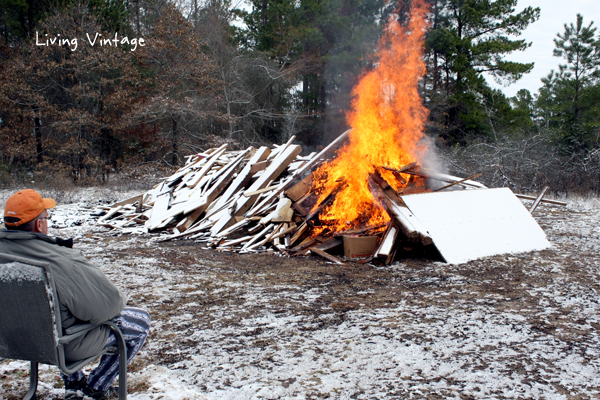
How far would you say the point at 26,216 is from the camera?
227cm

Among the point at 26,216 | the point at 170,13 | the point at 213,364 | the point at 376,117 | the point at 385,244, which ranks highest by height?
the point at 170,13

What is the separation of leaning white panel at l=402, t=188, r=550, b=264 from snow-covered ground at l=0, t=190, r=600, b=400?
0.33m

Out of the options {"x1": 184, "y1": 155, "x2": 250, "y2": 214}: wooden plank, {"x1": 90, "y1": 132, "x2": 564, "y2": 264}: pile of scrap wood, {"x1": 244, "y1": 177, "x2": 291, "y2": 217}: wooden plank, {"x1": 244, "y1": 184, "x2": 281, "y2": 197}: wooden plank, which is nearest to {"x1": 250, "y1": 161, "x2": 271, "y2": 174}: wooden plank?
{"x1": 90, "y1": 132, "x2": 564, "y2": 264}: pile of scrap wood

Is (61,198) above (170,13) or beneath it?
beneath

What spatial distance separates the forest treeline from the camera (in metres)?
19.1

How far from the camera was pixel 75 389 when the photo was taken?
2.78 meters

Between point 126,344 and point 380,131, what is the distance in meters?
6.69

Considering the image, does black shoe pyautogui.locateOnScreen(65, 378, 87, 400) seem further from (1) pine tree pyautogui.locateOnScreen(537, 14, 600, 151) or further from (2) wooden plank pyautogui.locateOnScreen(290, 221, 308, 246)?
(1) pine tree pyautogui.locateOnScreen(537, 14, 600, 151)

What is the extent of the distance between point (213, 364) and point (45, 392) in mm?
1159

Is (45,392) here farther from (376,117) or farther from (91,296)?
(376,117)

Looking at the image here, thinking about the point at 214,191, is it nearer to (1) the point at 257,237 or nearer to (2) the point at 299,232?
(1) the point at 257,237

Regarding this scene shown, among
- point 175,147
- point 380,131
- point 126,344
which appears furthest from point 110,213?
point 175,147

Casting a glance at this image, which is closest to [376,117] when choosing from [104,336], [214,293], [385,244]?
[385,244]

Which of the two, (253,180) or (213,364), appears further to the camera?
(253,180)
